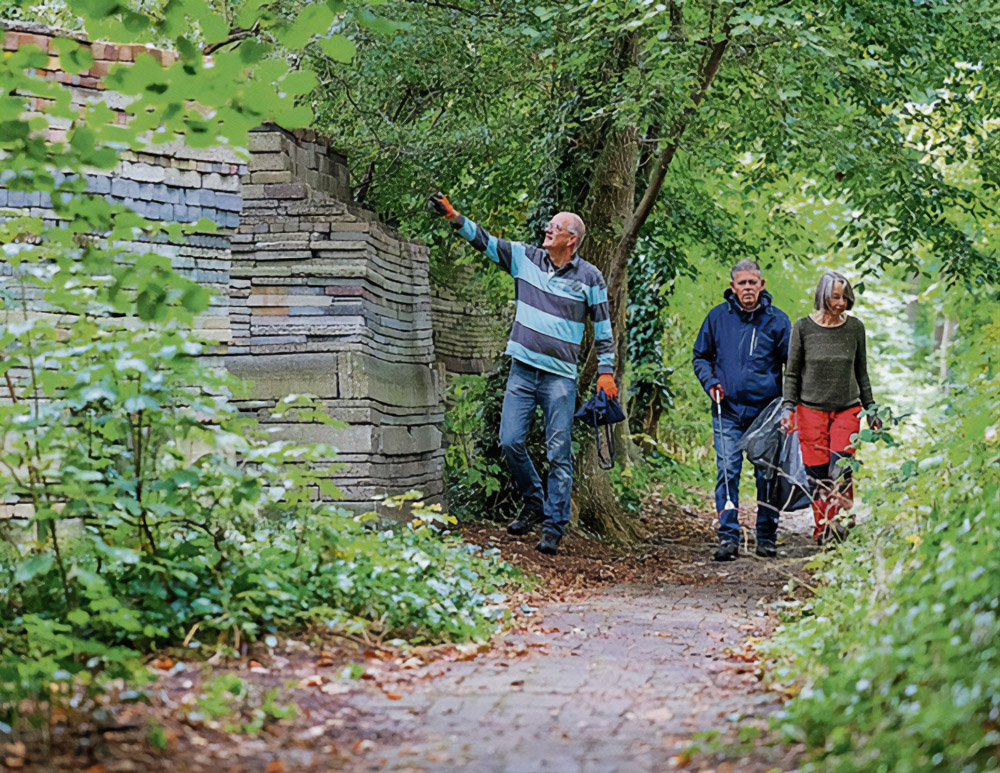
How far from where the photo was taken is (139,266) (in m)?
3.79

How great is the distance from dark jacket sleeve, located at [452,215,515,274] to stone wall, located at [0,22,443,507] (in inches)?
23.1

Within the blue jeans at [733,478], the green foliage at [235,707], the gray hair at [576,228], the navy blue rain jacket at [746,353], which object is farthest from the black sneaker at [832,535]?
the green foliage at [235,707]

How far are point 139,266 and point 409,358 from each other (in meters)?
3.77

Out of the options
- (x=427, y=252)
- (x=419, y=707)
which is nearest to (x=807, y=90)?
(x=427, y=252)

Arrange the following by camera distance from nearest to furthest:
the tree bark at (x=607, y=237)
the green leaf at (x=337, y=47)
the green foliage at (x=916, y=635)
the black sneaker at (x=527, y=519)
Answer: the green foliage at (x=916, y=635) < the green leaf at (x=337, y=47) < the black sneaker at (x=527, y=519) < the tree bark at (x=607, y=237)

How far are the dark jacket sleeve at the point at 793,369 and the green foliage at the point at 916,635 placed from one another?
6.68 ft

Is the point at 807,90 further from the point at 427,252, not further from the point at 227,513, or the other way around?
the point at 227,513

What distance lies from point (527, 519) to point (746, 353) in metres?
1.77

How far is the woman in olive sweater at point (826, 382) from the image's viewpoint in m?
6.99

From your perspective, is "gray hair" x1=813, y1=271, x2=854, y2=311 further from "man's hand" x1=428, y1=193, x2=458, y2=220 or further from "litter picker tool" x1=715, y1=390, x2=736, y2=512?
"man's hand" x1=428, y1=193, x2=458, y2=220

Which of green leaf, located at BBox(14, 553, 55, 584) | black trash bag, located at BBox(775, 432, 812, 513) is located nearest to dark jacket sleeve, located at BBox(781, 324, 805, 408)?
black trash bag, located at BBox(775, 432, 812, 513)

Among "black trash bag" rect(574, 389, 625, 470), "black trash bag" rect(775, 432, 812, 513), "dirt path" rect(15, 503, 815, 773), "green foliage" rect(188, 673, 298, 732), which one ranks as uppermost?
"black trash bag" rect(574, 389, 625, 470)

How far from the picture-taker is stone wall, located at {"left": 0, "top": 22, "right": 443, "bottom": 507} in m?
6.14

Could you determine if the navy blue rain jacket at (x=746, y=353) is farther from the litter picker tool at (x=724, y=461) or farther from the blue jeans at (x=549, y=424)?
the blue jeans at (x=549, y=424)
